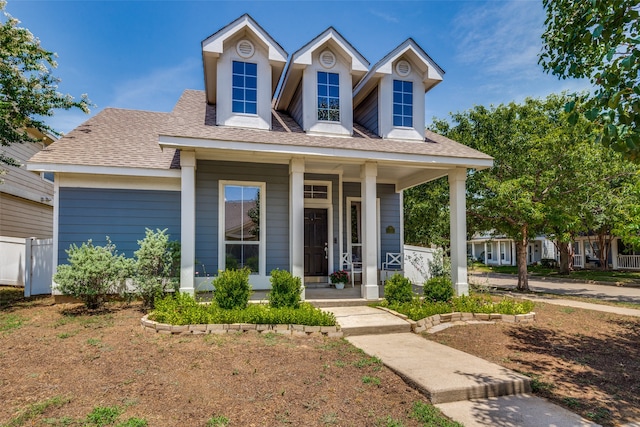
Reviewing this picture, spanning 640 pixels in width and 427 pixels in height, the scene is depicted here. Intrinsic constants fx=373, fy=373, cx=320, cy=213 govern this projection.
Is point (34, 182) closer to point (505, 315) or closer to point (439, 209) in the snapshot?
point (439, 209)

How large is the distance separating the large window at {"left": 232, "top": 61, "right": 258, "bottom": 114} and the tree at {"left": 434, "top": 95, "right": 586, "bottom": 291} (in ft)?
27.7

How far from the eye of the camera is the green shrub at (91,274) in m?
7.39

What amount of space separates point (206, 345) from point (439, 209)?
1100 centimetres

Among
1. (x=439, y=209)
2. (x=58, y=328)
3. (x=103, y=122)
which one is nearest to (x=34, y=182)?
(x=103, y=122)

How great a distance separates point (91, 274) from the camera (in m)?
7.43

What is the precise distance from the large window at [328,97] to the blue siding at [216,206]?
179cm

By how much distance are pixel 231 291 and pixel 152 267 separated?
2083 mm

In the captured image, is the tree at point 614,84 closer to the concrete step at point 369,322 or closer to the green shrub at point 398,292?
the concrete step at point 369,322

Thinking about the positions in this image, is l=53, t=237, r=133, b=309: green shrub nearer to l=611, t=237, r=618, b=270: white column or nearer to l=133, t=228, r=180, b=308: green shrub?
l=133, t=228, r=180, b=308: green shrub

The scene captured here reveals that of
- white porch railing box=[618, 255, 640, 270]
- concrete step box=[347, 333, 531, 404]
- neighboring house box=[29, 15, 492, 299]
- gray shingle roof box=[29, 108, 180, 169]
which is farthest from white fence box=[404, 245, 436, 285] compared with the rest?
white porch railing box=[618, 255, 640, 270]

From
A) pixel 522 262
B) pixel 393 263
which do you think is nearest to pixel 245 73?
pixel 393 263

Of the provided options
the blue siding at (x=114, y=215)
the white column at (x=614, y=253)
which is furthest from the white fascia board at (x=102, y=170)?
the white column at (x=614, y=253)

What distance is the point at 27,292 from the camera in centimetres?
969

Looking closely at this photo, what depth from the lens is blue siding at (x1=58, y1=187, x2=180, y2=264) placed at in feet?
28.5
